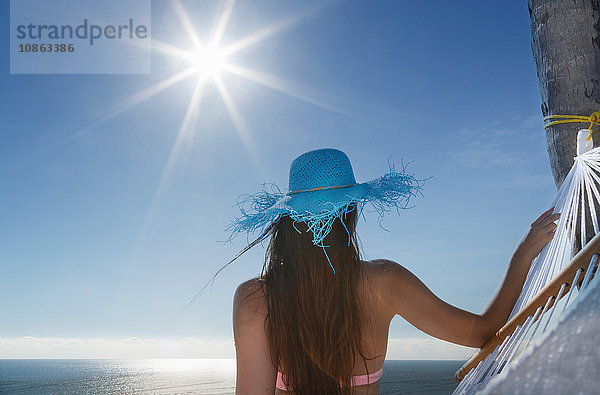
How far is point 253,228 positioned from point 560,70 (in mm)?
1186

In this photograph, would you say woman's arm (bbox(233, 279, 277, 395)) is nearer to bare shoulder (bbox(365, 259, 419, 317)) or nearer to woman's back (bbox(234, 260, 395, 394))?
woman's back (bbox(234, 260, 395, 394))

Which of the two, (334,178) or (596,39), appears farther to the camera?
(596,39)

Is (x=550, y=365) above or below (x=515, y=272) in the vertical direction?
below

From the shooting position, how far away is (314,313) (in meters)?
1.38

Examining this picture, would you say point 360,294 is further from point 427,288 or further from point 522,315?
point 522,315

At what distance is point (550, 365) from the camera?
1.53ft

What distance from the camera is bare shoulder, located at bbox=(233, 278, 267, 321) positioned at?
1367mm

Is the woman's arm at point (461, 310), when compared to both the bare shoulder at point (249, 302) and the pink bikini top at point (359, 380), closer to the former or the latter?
the pink bikini top at point (359, 380)

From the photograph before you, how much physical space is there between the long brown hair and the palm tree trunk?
86 cm

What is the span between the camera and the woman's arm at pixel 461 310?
4.70ft

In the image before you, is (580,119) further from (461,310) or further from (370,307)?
(370,307)

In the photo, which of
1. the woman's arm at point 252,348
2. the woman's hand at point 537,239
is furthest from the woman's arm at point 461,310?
the woman's arm at point 252,348

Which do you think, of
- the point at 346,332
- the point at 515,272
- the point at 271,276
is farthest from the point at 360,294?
the point at 515,272

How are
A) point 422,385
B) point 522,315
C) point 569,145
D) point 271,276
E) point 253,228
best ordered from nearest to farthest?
point 522,315 < point 271,276 < point 253,228 < point 569,145 < point 422,385
